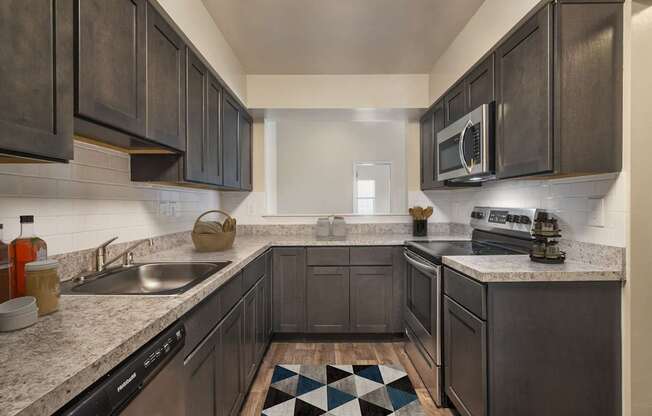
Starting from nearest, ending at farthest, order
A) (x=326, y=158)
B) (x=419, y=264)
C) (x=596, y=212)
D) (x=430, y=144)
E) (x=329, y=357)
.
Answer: (x=596, y=212), (x=419, y=264), (x=329, y=357), (x=430, y=144), (x=326, y=158)

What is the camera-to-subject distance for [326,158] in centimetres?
552

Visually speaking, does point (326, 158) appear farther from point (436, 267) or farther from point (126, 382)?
point (126, 382)

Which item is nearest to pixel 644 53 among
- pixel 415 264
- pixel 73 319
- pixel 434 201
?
pixel 415 264

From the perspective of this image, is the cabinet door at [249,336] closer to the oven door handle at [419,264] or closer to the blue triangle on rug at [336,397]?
the blue triangle on rug at [336,397]

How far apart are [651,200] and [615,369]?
2.43 feet

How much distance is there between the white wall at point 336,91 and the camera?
9.62ft

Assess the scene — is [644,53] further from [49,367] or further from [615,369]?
[49,367]

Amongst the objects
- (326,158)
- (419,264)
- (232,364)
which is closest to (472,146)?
(419,264)

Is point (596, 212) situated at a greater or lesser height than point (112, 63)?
lesser

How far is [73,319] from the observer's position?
2.94ft

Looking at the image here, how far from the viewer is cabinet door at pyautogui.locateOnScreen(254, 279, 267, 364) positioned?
2184 millimetres

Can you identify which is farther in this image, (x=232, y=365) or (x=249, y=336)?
(x=249, y=336)

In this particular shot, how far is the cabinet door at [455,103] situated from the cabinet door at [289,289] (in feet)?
5.21

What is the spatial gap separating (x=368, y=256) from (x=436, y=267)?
2.84 feet
